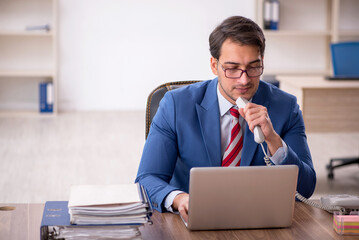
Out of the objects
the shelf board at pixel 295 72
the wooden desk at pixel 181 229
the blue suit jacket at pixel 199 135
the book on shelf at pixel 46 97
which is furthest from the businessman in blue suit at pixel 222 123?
the shelf board at pixel 295 72

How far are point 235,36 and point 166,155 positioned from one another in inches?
18.4

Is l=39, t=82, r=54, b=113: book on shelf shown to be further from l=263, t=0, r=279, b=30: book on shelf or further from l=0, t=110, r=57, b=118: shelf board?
l=263, t=0, r=279, b=30: book on shelf

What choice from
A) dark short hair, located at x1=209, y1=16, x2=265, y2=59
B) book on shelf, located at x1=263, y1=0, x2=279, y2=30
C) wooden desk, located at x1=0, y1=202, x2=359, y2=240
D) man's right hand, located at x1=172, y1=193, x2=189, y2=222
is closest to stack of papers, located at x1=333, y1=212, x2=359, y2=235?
wooden desk, located at x1=0, y1=202, x2=359, y2=240

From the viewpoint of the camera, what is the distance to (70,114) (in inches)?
259

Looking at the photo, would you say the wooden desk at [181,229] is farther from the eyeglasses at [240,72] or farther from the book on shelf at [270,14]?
the book on shelf at [270,14]

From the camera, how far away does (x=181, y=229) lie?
1566 mm

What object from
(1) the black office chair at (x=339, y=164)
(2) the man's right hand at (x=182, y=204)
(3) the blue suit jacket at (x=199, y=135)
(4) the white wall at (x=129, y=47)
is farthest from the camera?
(4) the white wall at (x=129, y=47)

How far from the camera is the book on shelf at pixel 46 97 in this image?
20.9 feet

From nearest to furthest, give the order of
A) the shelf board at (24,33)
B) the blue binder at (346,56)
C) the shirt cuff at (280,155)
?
the shirt cuff at (280,155) < the blue binder at (346,56) < the shelf board at (24,33)

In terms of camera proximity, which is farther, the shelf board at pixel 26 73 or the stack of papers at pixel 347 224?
the shelf board at pixel 26 73

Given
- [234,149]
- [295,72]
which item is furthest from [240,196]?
[295,72]

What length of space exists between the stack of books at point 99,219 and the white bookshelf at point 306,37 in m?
5.58

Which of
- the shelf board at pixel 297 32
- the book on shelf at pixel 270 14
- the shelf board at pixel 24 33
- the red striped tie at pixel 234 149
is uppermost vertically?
the book on shelf at pixel 270 14

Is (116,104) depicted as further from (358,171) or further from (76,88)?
(358,171)
